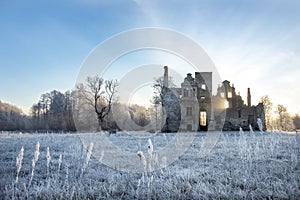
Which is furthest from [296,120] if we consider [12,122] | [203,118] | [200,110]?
[12,122]

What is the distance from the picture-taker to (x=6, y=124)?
162ft

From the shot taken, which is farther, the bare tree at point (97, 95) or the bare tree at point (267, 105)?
the bare tree at point (267, 105)

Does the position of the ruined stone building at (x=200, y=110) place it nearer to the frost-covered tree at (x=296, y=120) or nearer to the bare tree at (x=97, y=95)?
the bare tree at (x=97, y=95)

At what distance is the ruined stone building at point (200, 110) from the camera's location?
1303 inches

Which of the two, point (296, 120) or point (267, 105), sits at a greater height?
point (267, 105)

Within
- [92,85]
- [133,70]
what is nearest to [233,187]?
[133,70]

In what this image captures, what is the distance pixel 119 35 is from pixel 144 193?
30.1ft

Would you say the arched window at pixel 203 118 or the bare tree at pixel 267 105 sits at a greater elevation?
the bare tree at pixel 267 105

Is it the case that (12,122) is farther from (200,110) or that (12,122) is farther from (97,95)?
(200,110)

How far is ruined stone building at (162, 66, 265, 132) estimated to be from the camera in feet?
109

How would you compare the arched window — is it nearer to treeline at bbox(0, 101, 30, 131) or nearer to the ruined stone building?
the ruined stone building

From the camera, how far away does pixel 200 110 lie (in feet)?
112

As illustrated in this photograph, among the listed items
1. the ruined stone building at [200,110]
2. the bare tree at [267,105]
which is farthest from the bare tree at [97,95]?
the bare tree at [267,105]

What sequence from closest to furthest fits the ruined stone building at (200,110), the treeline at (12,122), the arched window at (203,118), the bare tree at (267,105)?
the ruined stone building at (200,110), the arched window at (203,118), the treeline at (12,122), the bare tree at (267,105)
